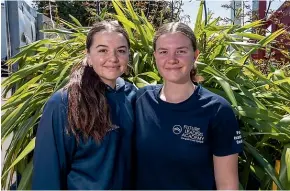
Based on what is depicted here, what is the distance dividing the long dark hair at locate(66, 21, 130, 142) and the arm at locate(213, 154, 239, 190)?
16.4 inches

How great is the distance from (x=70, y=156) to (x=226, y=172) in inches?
22.1

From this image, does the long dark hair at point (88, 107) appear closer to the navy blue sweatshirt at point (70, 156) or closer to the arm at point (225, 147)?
the navy blue sweatshirt at point (70, 156)

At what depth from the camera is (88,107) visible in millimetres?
1602

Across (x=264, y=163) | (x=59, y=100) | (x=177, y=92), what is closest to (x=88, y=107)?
(x=59, y=100)

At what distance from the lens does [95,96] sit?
162cm

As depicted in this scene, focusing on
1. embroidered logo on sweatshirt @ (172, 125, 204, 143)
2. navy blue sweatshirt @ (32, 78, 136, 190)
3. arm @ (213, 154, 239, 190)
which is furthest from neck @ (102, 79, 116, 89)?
arm @ (213, 154, 239, 190)

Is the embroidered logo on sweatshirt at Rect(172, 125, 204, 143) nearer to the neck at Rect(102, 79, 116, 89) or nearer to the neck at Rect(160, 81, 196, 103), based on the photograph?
the neck at Rect(160, 81, 196, 103)

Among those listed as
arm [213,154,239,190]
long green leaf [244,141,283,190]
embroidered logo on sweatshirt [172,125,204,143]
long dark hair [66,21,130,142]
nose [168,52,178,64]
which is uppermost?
nose [168,52,178,64]

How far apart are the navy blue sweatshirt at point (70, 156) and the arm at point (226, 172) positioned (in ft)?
1.11

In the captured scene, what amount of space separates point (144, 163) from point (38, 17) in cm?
240

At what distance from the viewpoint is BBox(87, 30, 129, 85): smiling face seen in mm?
1670

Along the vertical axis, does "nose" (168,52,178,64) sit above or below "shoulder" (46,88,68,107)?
above

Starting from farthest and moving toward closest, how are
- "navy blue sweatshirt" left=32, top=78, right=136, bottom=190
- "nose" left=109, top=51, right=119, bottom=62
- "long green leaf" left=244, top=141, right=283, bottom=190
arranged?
"long green leaf" left=244, top=141, right=283, bottom=190 → "nose" left=109, top=51, right=119, bottom=62 → "navy blue sweatshirt" left=32, top=78, right=136, bottom=190

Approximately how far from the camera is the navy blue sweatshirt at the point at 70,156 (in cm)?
156
